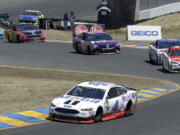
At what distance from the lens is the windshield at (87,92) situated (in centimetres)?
2003

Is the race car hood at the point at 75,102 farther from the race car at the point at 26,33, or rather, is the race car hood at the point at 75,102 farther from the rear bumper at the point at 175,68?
the race car at the point at 26,33

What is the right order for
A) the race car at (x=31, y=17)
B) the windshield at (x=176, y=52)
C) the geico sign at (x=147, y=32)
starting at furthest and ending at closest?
1. the race car at (x=31, y=17)
2. the geico sign at (x=147, y=32)
3. the windshield at (x=176, y=52)

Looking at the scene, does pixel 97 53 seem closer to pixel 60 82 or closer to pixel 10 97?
pixel 60 82

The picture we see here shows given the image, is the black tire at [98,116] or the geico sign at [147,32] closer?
the black tire at [98,116]

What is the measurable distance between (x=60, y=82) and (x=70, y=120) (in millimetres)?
10675

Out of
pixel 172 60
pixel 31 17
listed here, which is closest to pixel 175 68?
pixel 172 60

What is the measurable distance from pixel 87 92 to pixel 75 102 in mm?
1024

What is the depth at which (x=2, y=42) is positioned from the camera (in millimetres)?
49375

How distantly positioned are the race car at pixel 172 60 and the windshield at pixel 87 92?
43.8 feet

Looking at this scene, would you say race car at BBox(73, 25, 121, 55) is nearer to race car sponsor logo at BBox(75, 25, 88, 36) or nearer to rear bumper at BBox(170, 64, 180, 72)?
race car sponsor logo at BBox(75, 25, 88, 36)

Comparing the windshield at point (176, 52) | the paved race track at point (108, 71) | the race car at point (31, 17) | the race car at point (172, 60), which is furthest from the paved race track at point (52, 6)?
the windshield at point (176, 52)

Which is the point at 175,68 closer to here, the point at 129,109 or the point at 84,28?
the point at 129,109

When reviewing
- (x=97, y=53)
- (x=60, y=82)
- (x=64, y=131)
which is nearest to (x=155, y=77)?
(x=60, y=82)

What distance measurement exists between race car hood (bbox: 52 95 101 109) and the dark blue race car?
20.7 meters
